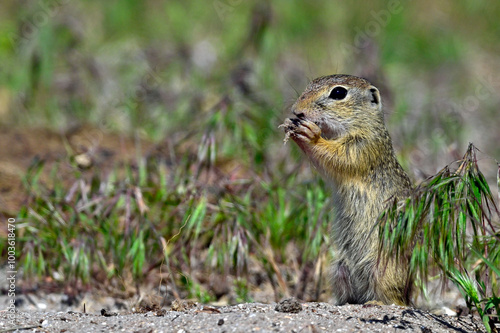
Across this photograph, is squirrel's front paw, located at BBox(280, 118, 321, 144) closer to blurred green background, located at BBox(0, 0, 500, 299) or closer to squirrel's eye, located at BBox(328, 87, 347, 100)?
squirrel's eye, located at BBox(328, 87, 347, 100)

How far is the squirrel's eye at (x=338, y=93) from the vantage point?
3922 millimetres

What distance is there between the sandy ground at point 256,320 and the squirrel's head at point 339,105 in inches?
45.4

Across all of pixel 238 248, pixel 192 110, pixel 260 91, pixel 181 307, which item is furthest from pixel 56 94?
→ pixel 181 307

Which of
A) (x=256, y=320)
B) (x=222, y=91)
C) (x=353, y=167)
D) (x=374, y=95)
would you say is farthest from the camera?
(x=222, y=91)

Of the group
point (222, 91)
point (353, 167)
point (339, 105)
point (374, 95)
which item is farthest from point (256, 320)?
point (222, 91)

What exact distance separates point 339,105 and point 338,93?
8 centimetres

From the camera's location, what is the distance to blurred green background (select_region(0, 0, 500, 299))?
4.62m

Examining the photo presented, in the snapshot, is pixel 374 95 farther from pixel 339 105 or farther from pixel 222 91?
pixel 222 91

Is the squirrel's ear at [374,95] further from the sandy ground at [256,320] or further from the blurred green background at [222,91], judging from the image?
the sandy ground at [256,320]

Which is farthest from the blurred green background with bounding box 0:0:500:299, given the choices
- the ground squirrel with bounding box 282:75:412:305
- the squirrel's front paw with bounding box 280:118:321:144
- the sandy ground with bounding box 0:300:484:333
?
the sandy ground with bounding box 0:300:484:333

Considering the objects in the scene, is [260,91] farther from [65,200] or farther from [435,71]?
[435,71]

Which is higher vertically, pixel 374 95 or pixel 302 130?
pixel 374 95

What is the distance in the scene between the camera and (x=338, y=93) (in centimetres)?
394

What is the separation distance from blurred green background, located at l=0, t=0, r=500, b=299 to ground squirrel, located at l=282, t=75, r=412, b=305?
64 centimetres
